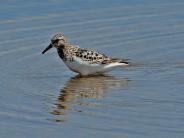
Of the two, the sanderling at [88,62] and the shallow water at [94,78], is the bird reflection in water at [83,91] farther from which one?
the sanderling at [88,62]

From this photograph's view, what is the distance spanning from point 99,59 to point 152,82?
1.66m

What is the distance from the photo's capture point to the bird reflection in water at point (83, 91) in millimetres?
13875

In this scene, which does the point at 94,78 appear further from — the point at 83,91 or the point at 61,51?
the point at 83,91

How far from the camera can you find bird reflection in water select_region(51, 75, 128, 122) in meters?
13.9

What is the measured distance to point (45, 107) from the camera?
1373 centimetres

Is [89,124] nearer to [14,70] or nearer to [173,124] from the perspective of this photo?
[173,124]

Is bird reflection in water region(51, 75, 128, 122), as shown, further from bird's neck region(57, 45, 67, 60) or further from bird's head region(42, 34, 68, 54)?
bird's head region(42, 34, 68, 54)

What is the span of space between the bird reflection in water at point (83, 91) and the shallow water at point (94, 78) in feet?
0.06

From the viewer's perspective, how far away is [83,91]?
1523 cm

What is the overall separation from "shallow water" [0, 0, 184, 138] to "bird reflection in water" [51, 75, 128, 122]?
0.06 ft

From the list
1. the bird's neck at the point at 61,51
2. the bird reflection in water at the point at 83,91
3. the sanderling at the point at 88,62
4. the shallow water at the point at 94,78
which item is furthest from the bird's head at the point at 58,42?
the bird reflection in water at the point at 83,91

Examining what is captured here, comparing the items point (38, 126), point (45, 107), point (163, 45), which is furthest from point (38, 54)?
point (38, 126)

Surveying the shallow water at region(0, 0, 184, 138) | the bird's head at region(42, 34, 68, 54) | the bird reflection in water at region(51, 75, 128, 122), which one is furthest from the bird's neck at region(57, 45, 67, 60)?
the bird reflection in water at region(51, 75, 128, 122)

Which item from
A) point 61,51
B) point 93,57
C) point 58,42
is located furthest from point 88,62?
point 58,42
